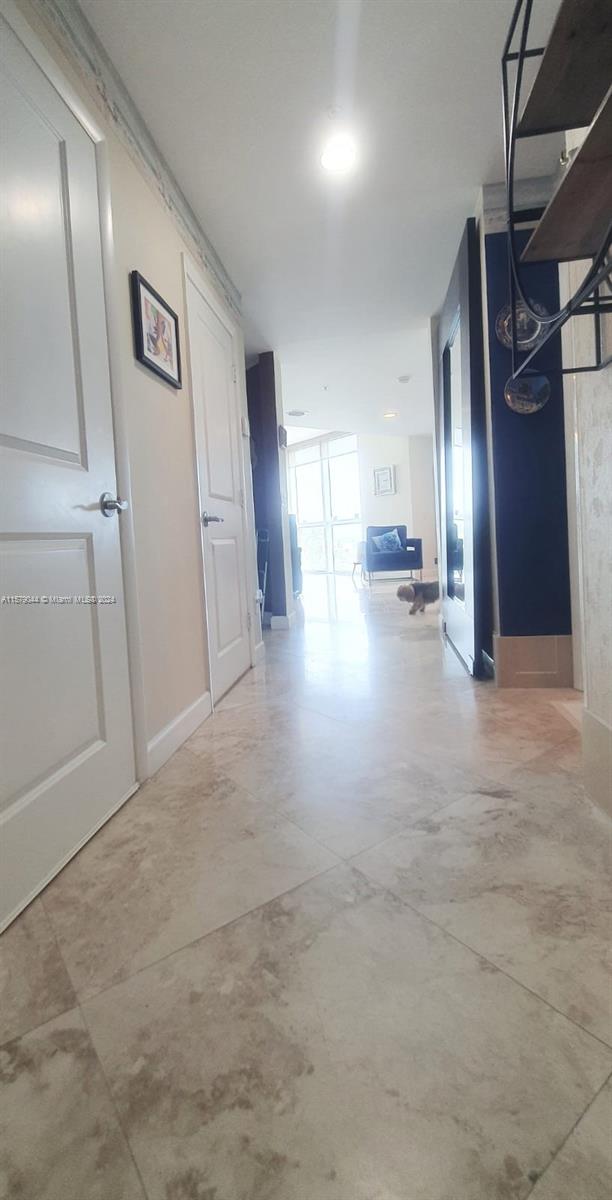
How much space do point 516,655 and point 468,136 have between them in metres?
2.20

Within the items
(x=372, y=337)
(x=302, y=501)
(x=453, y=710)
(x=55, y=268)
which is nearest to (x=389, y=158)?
(x=55, y=268)

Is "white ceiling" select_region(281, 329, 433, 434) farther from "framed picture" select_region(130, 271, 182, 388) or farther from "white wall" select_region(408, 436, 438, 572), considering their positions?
"framed picture" select_region(130, 271, 182, 388)

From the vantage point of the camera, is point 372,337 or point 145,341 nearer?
point 145,341

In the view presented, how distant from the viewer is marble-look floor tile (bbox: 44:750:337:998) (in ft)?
2.91

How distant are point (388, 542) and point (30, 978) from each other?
7043 mm

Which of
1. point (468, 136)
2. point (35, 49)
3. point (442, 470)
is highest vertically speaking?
point (468, 136)

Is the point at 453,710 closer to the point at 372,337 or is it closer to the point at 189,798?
the point at 189,798

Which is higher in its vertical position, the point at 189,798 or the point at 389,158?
the point at 389,158

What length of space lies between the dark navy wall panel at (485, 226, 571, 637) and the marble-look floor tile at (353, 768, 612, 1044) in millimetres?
1107

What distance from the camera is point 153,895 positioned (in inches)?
40.0

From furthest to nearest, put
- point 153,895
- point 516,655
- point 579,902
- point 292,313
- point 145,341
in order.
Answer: point 292,313 < point 516,655 < point 145,341 < point 153,895 < point 579,902

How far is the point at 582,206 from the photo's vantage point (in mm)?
907

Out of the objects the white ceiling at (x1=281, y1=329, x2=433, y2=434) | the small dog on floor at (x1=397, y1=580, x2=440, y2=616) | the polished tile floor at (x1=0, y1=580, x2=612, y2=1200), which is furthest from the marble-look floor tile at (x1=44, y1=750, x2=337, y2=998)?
the white ceiling at (x1=281, y1=329, x2=433, y2=434)

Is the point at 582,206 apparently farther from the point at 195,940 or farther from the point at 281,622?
the point at 281,622
